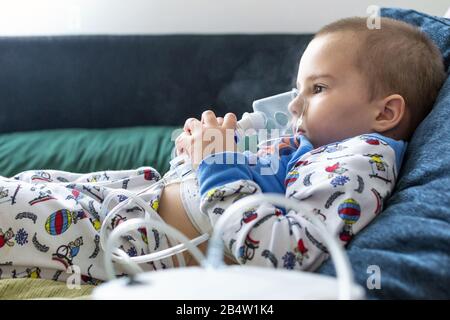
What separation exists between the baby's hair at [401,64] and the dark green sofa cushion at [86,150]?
2.24 feet

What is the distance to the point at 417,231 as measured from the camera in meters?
0.64

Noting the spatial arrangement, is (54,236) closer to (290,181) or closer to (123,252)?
(123,252)

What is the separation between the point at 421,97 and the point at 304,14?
1.04 meters

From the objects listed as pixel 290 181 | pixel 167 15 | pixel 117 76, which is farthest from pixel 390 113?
pixel 167 15

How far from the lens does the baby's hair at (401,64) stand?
35.1 inches

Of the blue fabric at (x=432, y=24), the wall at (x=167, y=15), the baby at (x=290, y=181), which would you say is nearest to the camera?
the baby at (x=290, y=181)

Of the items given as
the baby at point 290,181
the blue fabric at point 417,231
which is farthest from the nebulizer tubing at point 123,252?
the blue fabric at point 417,231

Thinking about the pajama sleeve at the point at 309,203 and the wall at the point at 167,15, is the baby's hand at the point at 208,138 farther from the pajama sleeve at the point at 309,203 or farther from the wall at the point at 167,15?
the wall at the point at 167,15

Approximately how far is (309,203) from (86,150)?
0.95 metres

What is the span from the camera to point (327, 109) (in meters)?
0.89

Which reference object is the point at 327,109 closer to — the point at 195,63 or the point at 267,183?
the point at 267,183

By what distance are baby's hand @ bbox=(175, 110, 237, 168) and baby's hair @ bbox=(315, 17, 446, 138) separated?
0.24m
